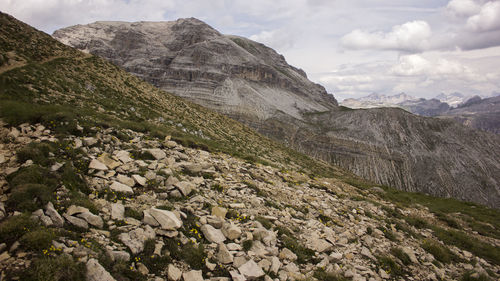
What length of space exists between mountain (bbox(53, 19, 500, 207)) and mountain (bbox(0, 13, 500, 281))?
83209 millimetres

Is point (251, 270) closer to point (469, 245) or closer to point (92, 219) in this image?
point (92, 219)

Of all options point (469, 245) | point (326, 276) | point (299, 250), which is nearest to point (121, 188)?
point (299, 250)

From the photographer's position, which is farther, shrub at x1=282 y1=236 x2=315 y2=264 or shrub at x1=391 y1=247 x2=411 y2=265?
shrub at x1=391 y1=247 x2=411 y2=265

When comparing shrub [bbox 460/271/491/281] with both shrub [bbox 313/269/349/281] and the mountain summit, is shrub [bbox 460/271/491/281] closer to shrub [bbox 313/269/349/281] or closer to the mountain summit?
shrub [bbox 313/269/349/281]

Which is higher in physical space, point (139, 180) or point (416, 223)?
point (139, 180)

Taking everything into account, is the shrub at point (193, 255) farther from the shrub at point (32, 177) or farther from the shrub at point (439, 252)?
the shrub at point (439, 252)

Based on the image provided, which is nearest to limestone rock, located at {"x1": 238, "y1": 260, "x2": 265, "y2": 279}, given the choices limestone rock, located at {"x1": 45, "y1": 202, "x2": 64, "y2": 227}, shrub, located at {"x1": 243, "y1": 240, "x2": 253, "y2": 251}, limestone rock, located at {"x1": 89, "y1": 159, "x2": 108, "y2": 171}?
shrub, located at {"x1": 243, "y1": 240, "x2": 253, "y2": 251}

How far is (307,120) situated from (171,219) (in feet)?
407

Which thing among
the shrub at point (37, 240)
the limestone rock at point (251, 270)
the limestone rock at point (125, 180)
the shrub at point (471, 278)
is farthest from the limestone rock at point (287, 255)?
the shrub at point (471, 278)

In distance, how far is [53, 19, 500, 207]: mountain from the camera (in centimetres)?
8888

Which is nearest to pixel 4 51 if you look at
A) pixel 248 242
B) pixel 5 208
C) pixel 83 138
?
pixel 83 138

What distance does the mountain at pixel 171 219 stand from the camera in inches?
241

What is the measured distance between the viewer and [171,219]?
803 centimetres

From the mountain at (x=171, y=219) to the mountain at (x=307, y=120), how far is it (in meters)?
83.2
